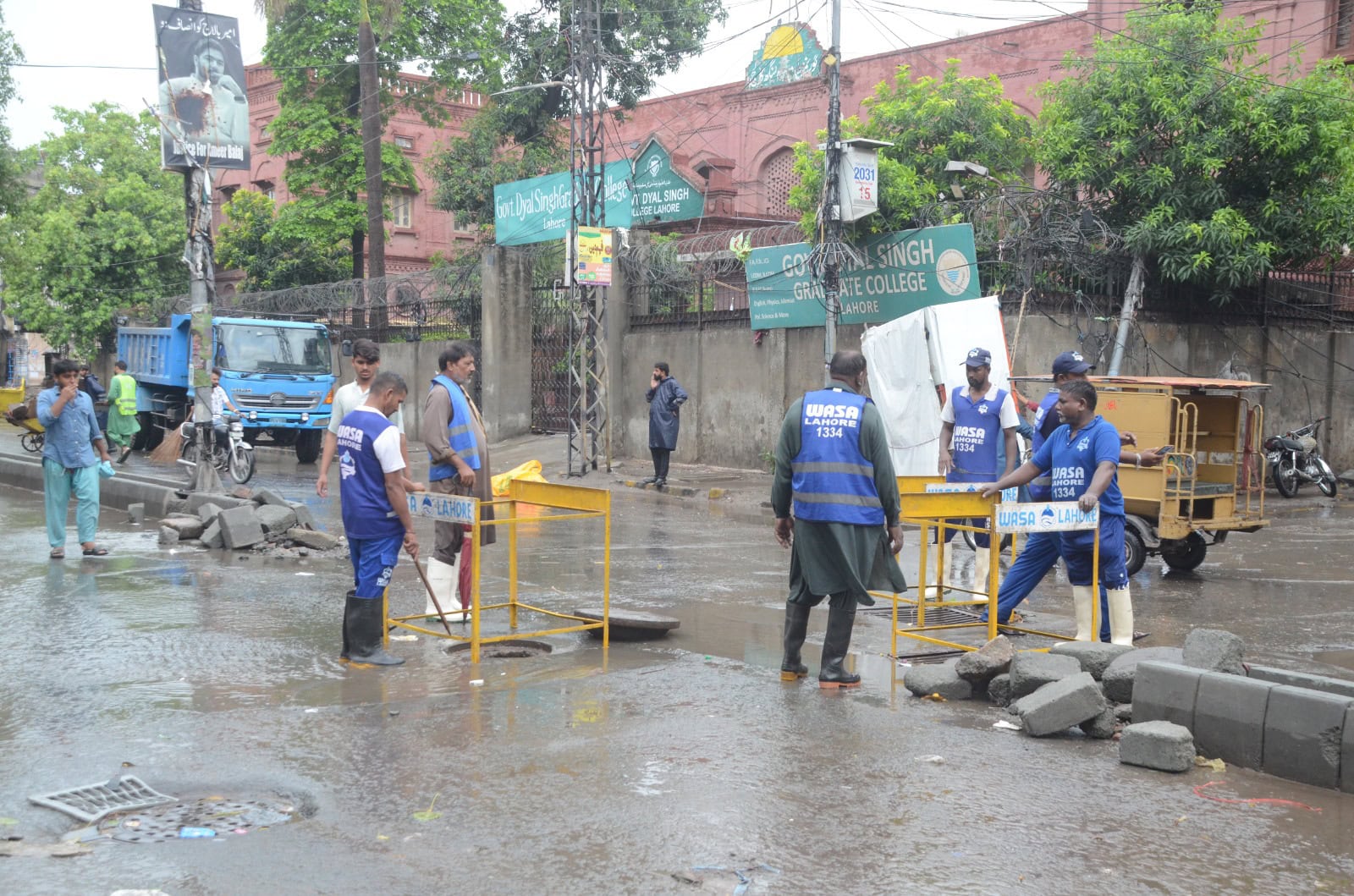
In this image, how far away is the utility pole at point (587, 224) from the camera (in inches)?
762

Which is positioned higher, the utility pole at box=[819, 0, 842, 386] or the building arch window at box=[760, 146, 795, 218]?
the building arch window at box=[760, 146, 795, 218]

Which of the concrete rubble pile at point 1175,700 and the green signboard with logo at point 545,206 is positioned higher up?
the green signboard with logo at point 545,206

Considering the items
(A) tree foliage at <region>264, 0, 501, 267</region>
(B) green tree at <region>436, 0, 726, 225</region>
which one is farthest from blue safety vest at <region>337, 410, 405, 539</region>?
(A) tree foliage at <region>264, 0, 501, 267</region>

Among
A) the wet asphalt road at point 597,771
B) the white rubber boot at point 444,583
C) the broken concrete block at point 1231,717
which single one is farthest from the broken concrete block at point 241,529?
the broken concrete block at point 1231,717

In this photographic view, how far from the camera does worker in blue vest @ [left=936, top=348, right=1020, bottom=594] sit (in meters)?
9.19

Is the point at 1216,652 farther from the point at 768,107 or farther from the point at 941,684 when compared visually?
the point at 768,107

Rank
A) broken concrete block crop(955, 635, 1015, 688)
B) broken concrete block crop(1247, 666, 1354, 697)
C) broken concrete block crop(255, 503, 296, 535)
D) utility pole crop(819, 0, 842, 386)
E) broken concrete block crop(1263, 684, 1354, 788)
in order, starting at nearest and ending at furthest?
1. broken concrete block crop(1263, 684, 1354, 788)
2. broken concrete block crop(1247, 666, 1354, 697)
3. broken concrete block crop(955, 635, 1015, 688)
4. broken concrete block crop(255, 503, 296, 535)
5. utility pole crop(819, 0, 842, 386)

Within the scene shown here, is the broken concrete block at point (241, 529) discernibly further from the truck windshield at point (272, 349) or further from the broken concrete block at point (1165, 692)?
the truck windshield at point (272, 349)

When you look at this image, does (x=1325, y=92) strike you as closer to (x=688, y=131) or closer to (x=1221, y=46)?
(x=1221, y=46)

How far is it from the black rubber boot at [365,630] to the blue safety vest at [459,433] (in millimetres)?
1043

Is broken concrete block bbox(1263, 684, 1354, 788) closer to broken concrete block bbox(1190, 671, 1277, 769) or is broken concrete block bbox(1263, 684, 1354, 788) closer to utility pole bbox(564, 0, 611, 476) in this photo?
broken concrete block bbox(1190, 671, 1277, 769)

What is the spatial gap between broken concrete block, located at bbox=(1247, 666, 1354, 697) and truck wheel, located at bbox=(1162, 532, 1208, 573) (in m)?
5.45

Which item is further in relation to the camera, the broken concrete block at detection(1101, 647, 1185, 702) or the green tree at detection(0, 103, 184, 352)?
the green tree at detection(0, 103, 184, 352)

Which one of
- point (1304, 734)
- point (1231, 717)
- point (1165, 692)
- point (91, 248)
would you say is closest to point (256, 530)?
point (1165, 692)
